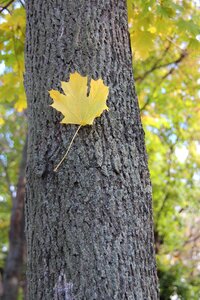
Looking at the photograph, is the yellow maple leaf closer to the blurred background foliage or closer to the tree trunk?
the blurred background foliage

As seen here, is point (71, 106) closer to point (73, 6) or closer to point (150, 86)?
point (73, 6)

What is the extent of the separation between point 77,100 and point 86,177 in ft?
0.76

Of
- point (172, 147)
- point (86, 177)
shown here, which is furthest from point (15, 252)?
point (86, 177)

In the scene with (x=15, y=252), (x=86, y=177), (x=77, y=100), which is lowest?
(x=86, y=177)

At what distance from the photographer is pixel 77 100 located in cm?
124

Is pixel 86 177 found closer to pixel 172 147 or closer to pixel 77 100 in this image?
pixel 77 100

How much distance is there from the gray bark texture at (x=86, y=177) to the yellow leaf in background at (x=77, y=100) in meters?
0.04

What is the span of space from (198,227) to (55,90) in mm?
9273

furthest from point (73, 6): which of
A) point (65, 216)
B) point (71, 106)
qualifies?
point (65, 216)

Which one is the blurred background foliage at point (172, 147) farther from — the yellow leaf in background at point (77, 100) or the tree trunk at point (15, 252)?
the yellow leaf in background at point (77, 100)

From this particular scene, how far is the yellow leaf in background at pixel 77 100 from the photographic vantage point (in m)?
1.22

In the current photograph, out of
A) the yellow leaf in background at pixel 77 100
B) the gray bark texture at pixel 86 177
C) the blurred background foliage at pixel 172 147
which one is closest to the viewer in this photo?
the gray bark texture at pixel 86 177

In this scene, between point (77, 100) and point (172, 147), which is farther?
point (172, 147)

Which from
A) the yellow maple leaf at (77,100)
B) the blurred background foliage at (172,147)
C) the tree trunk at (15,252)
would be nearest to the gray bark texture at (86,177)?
the yellow maple leaf at (77,100)
